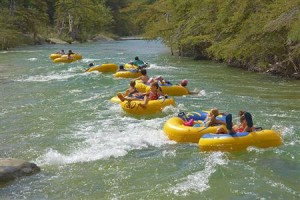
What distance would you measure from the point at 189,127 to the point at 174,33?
712 inches

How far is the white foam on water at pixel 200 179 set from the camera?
6.82 m

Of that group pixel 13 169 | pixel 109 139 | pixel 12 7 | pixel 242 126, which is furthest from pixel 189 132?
pixel 12 7

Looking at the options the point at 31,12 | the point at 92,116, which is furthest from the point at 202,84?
the point at 31,12

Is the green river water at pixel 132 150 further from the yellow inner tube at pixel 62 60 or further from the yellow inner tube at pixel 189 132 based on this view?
the yellow inner tube at pixel 62 60

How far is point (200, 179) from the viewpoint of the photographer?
7.24 m

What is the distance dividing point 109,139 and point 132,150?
0.93 metres

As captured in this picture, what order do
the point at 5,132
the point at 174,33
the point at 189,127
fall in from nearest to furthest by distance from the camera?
the point at 189,127
the point at 5,132
the point at 174,33

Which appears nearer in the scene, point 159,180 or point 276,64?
point 159,180

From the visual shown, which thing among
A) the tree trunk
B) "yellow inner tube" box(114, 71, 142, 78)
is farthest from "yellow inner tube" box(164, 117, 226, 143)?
the tree trunk

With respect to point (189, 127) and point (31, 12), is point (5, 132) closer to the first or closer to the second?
point (189, 127)

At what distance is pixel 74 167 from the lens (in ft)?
26.0

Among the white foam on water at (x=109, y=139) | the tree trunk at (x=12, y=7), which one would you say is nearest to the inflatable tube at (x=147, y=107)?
the white foam on water at (x=109, y=139)

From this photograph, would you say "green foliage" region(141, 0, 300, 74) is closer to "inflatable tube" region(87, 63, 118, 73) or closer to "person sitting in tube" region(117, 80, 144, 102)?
"inflatable tube" region(87, 63, 118, 73)

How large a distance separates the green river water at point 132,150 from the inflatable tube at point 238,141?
134 mm
